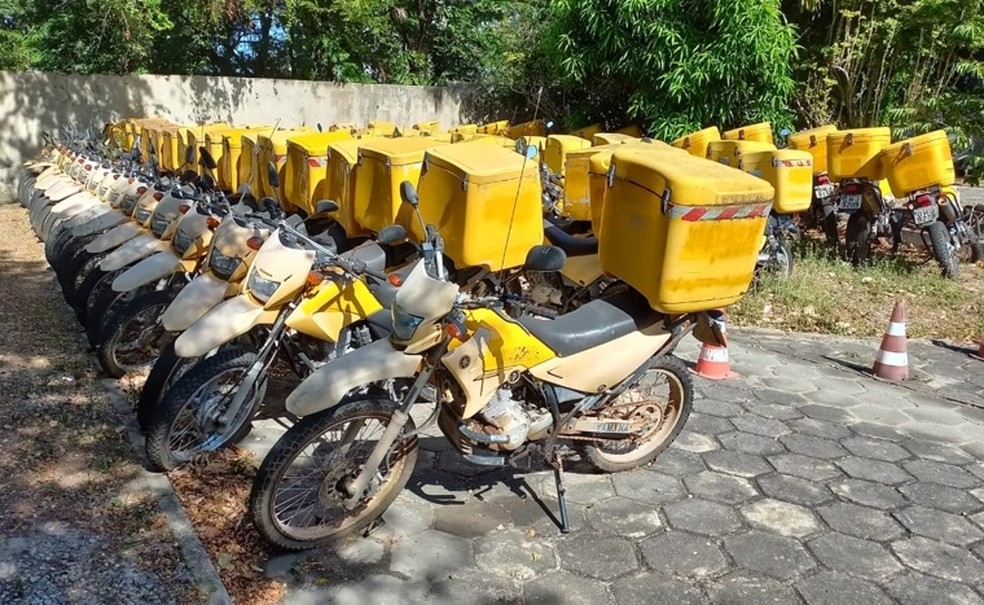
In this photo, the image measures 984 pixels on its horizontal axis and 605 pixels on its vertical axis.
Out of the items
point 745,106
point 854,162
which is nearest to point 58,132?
point 745,106

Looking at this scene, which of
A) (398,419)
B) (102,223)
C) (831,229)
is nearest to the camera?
(398,419)

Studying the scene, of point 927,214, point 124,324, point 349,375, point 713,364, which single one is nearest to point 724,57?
point 927,214

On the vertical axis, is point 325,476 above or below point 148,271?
below

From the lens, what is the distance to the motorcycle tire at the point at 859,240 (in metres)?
7.22

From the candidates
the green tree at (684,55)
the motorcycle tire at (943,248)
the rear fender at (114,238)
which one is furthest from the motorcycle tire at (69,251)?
the green tree at (684,55)

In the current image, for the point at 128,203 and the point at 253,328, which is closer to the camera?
the point at 253,328

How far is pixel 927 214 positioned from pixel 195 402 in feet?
20.6

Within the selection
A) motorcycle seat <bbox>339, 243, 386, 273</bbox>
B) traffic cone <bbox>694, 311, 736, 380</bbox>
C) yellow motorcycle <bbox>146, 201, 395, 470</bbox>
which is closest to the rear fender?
motorcycle seat <bbox>339, 243, 386, 273</bbox>

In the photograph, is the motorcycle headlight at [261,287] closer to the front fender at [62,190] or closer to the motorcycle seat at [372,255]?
the motorcycle seat at [372,255]

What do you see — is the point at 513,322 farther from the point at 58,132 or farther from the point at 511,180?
the point at 58,132

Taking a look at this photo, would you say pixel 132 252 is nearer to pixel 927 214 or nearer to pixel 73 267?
pixel 73 267

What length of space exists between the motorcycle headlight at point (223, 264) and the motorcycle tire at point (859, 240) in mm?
5966

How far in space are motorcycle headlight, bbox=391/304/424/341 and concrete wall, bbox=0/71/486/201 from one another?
1061 cm

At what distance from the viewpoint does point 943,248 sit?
679 cm
